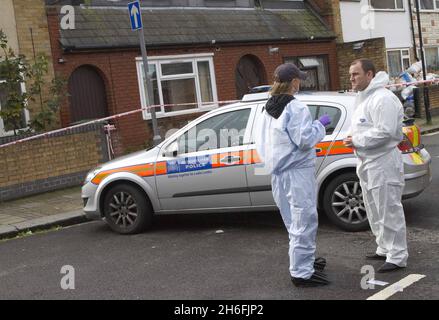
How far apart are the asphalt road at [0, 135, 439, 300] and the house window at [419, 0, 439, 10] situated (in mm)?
17617

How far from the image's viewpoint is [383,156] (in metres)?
4.92

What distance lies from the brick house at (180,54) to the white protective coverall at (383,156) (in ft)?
28.7

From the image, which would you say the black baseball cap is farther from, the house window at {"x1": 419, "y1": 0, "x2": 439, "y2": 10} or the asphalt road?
the house window at {"x1": 419, "y1": 0, "x2": 439, "y2": 10}

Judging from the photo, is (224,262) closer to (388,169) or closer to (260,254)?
(260,254)

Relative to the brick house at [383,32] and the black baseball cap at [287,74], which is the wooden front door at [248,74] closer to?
the brick house at [383,32]

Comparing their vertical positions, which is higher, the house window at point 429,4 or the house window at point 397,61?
the house window at point 429,4

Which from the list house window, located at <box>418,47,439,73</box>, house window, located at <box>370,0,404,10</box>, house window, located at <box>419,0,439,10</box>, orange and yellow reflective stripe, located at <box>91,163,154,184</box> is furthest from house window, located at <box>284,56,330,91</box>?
orange and yellow reflective stripe, located at <box>91,163,154,184</box>

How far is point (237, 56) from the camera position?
1644 centimetres

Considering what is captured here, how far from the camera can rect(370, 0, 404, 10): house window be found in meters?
21.8

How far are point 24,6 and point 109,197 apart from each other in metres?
6.43

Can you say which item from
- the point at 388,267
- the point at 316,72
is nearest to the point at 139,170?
the point at 388,267

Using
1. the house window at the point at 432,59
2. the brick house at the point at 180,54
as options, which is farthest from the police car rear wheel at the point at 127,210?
the house window at the point at 432,59

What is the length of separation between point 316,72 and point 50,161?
1091cm

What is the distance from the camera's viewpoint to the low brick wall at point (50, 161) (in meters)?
10.5
